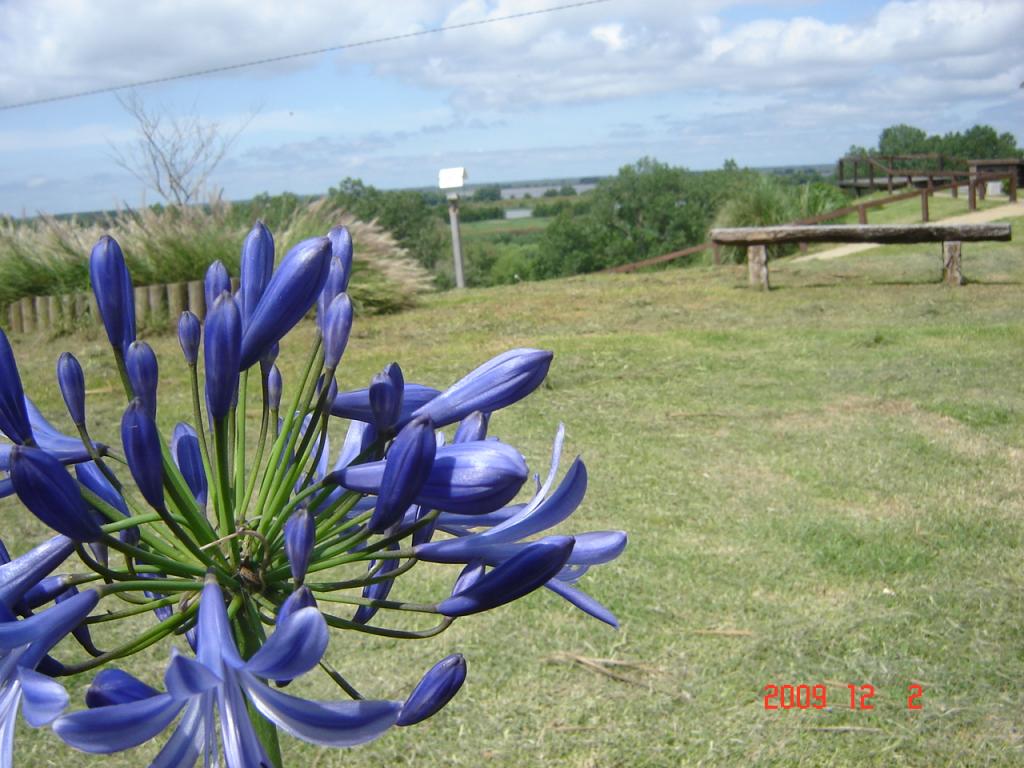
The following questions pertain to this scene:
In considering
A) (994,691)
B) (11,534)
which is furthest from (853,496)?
(11,534)

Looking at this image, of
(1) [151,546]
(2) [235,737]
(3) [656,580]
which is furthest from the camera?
(3) [656,580]

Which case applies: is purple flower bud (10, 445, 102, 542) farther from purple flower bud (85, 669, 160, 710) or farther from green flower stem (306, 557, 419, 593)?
green flower stem (306, 557, 419, 593)

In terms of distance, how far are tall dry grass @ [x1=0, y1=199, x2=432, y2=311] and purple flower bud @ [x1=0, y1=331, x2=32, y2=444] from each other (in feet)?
31.2

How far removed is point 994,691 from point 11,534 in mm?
4223

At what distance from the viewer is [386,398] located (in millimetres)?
1084

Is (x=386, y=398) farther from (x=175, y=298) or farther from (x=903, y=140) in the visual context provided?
(x=903, y=140)

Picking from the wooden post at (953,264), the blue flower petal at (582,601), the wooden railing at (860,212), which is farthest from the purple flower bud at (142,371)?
the wooden railing at (860,212)

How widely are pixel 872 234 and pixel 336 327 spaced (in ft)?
35.3

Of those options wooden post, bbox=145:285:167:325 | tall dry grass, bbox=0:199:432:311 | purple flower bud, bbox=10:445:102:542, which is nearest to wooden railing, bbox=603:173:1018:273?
tall dry grass, bbox=0:199:432:311

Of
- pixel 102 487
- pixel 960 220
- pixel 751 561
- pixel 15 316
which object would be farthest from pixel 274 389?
pixel 960 220

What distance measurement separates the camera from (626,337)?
9273mm

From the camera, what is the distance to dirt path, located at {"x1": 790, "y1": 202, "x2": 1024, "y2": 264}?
14.7 m

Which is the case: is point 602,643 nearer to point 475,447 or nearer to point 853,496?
point 853,496

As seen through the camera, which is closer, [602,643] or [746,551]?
[602,643]
